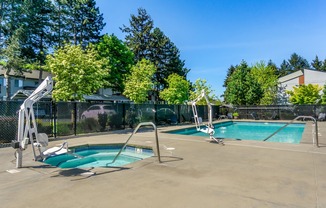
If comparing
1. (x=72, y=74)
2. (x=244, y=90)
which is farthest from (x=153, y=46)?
(x=72, y=74)

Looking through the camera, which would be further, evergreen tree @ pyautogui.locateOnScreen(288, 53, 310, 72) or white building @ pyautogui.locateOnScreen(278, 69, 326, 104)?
evergreen tree @ pyautogui.locateOnScreen(288, 53, 310, 72)

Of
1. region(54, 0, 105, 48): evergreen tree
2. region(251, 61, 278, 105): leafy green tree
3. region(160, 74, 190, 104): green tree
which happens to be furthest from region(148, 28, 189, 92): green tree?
region(251, 61, 278, 105): leafy green tree

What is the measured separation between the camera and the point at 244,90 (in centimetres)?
2498

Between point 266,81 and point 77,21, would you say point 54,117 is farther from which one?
point 266,81

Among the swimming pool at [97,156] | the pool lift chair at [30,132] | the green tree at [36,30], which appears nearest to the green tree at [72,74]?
the swimming pool at [97,156]

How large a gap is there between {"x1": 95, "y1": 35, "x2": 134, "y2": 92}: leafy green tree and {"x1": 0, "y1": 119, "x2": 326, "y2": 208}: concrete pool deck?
17.1 metres

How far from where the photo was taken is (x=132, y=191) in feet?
→ 10.7

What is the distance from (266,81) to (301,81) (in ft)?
17.1

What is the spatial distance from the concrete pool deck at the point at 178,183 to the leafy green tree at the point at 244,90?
20.1 metres

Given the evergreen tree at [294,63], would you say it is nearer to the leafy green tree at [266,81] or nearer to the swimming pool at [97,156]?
the leafy green tree at [266,81]

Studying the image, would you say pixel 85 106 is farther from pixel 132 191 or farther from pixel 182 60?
pixel 182 60

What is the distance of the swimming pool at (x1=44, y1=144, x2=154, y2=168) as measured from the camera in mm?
6344

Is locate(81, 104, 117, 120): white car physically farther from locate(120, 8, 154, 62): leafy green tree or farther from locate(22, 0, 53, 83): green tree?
locate(120, 8, 154, 62): leafy green tree

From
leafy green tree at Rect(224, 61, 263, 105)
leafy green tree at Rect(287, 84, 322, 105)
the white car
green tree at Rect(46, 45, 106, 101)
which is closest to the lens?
the white car
